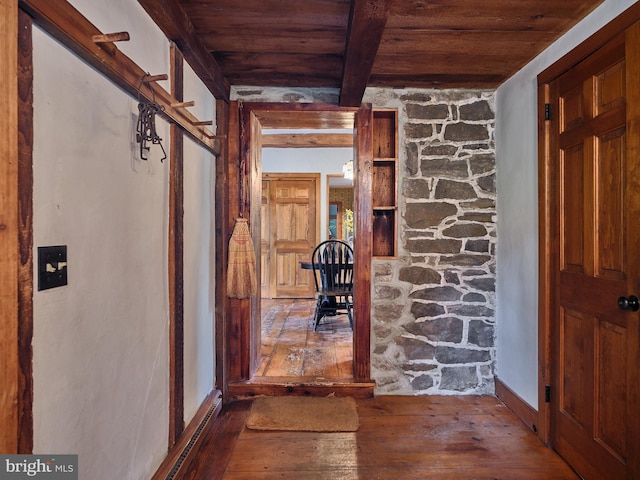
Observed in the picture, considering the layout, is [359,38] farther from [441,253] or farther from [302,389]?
[302,389]

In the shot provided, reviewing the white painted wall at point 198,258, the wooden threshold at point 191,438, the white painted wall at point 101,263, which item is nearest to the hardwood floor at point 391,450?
the wooden threshold at point 191,438

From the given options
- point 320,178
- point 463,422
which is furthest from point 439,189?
point 320,178

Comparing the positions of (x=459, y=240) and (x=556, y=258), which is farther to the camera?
(x=459, y=240)

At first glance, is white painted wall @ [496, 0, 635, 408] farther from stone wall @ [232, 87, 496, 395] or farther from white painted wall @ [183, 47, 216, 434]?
white painted wall @ [183, 47, 216, 434]

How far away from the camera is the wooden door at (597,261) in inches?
58.5

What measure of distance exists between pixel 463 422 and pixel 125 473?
6.26 feet

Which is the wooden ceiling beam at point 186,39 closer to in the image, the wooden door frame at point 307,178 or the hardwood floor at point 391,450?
the hardwood floor at point 391,450

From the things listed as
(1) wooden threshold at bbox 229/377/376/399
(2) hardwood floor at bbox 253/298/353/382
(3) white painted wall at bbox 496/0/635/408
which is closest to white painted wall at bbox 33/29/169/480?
(1) wooden threshold at bbox 229/377/376/399

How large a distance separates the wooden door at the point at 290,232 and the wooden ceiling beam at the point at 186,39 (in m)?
3.43

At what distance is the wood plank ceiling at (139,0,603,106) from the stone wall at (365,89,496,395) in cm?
26

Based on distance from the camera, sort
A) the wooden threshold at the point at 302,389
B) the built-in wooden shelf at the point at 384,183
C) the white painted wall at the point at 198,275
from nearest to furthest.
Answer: the white painted wall at the point at 198,275, the wooden threshold at the point at 302,389, the built-in wooden shelf at the point at 384,183

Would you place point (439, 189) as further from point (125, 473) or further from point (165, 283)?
point (125, 473)

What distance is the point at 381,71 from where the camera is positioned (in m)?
2.40

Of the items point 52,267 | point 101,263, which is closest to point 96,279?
point 101,263
